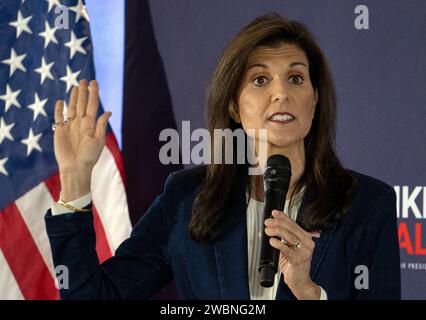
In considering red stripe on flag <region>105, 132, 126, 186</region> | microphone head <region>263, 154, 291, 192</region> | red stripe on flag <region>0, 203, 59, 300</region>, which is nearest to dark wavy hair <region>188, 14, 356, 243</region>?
microphone head <region>263, 154, 291, 192</region>

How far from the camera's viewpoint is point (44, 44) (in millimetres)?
2637

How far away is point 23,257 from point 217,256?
4.21 ft

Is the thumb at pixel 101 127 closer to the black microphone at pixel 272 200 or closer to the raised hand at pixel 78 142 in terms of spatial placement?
the raised hand at pixel 78 142

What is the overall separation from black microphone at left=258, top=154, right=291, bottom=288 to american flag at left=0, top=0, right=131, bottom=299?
4.73ft

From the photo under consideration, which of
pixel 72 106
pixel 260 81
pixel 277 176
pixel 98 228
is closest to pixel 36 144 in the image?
pixel 98 228

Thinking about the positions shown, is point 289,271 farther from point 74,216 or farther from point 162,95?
point 162,95

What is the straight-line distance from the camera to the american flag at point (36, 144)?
2559 millimetres

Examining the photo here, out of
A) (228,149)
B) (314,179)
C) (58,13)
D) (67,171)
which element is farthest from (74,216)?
(58,13)

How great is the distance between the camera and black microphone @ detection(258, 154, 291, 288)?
111 cm

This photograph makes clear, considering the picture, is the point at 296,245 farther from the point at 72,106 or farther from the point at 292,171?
the point at 72,106

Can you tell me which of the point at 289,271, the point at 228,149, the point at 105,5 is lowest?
the point at 289,271

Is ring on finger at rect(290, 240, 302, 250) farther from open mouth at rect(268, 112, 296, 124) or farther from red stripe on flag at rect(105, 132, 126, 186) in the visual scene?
red stripe on flag at rect(105, 132, 126, 186)

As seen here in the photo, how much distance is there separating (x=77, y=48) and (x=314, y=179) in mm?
1405

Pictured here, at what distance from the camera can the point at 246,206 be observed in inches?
63.2
